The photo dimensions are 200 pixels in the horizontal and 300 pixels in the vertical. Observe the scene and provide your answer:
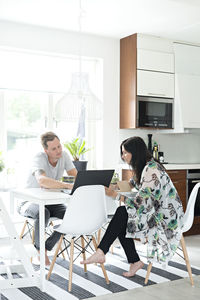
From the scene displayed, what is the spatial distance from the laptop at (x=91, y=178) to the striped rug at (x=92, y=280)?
0.69m

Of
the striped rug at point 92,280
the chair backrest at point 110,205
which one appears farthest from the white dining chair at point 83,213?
the chair backrest at point 110,205

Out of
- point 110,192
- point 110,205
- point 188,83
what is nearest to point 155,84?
point 188,83

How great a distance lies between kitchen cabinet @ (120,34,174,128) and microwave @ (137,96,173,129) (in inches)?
2.4

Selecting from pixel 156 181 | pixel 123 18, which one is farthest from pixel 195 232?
pixel 123 18

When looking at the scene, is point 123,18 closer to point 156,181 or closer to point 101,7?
point 101,7

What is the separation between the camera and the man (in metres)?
3.80

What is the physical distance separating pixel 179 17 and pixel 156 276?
2.58m

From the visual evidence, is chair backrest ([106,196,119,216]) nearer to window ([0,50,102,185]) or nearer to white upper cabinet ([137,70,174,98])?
window ([0,50,102,185])

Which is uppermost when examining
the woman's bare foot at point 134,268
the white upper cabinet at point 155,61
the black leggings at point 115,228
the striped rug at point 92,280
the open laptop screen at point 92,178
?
the white upper cabinet at point 155,61

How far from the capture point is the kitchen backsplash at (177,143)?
564cm

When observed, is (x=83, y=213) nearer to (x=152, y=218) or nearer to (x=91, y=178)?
(x=91, y=178)

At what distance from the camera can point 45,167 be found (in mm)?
4082

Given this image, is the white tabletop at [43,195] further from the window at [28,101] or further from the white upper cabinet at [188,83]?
the white upper cabinet at [188,83]

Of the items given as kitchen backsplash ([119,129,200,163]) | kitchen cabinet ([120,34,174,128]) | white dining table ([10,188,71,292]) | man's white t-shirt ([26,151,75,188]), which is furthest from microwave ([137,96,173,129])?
white dining table ([10,188,71,292])
